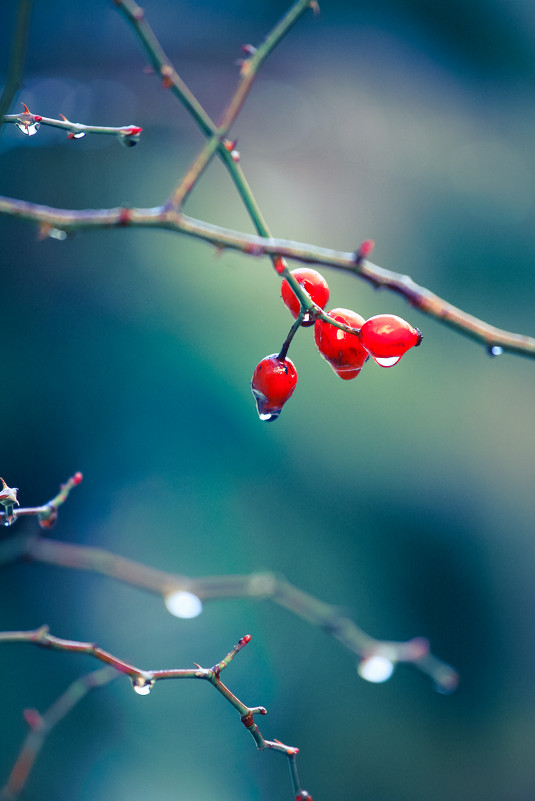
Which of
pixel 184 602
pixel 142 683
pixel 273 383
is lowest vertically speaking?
pixel 142 683

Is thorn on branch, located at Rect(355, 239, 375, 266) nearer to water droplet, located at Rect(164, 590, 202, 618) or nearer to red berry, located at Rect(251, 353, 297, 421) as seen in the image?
red berry, located at Rect(251, 353, 297, 421)

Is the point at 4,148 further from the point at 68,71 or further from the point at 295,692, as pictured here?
the point at 295,692

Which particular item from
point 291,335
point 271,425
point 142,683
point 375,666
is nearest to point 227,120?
point 291,335

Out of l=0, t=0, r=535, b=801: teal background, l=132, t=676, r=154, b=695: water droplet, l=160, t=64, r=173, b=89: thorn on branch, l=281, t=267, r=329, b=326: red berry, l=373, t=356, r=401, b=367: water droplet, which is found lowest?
l=132, t=676, r=154, b=695: water droplet

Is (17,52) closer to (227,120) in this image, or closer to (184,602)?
(227,120)

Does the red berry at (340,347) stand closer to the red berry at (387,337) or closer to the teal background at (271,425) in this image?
the red berry at (387,337)

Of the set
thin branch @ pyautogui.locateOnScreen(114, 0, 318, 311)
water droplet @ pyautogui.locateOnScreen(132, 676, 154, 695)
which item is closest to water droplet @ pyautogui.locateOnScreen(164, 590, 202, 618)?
water droplet @ pyautogui.locateOnScreen(132, 676, 154, 695)
